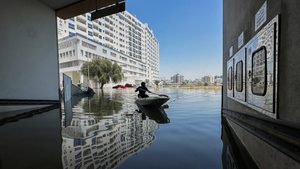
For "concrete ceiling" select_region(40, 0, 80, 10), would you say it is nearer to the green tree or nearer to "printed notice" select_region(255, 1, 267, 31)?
"printed notice" select_region(255, 1, 267, 31)

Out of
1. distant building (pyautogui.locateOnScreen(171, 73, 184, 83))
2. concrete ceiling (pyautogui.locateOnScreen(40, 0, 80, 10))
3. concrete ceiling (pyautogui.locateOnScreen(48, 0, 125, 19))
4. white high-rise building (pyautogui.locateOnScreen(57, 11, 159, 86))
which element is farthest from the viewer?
distant building (pyautogui.locateOnScreen(171, 73, 184, 83))

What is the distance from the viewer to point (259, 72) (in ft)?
11.7

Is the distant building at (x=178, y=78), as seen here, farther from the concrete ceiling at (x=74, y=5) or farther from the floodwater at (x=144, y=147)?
the floodwater at (x=144, y=147)

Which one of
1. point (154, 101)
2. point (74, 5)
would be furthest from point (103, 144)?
point (74, 5)

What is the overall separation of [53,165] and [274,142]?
11.7 ft

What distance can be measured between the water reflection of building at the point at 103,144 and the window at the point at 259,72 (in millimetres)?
2793

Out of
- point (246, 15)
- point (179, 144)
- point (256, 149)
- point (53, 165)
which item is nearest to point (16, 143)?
point (53, 165)

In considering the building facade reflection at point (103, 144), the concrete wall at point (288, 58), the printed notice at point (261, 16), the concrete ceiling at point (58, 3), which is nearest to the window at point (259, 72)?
the printed notice at point (261, 16)

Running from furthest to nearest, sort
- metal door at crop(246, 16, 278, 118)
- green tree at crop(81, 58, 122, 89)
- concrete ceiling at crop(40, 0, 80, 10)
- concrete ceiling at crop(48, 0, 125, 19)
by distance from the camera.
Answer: green tree at crop(81, 58, 122, 89) < concrete ceiling at crop(40, 0, 80, 10) < concrete ceiling at crop(48, 0, 125, 19) < metal door at crop(246, 16, 278, 118)

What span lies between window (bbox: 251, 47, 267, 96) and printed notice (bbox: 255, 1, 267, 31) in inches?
17.2

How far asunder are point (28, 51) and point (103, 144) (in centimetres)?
781

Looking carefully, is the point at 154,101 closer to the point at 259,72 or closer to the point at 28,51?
the point at 28,51

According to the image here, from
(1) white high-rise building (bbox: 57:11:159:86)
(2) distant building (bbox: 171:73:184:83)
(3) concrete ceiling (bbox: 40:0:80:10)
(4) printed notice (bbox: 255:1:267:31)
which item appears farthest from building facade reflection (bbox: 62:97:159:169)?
(2) distant building (bbox: 171:73:184:83)

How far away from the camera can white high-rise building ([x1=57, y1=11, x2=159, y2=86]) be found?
5353cm
